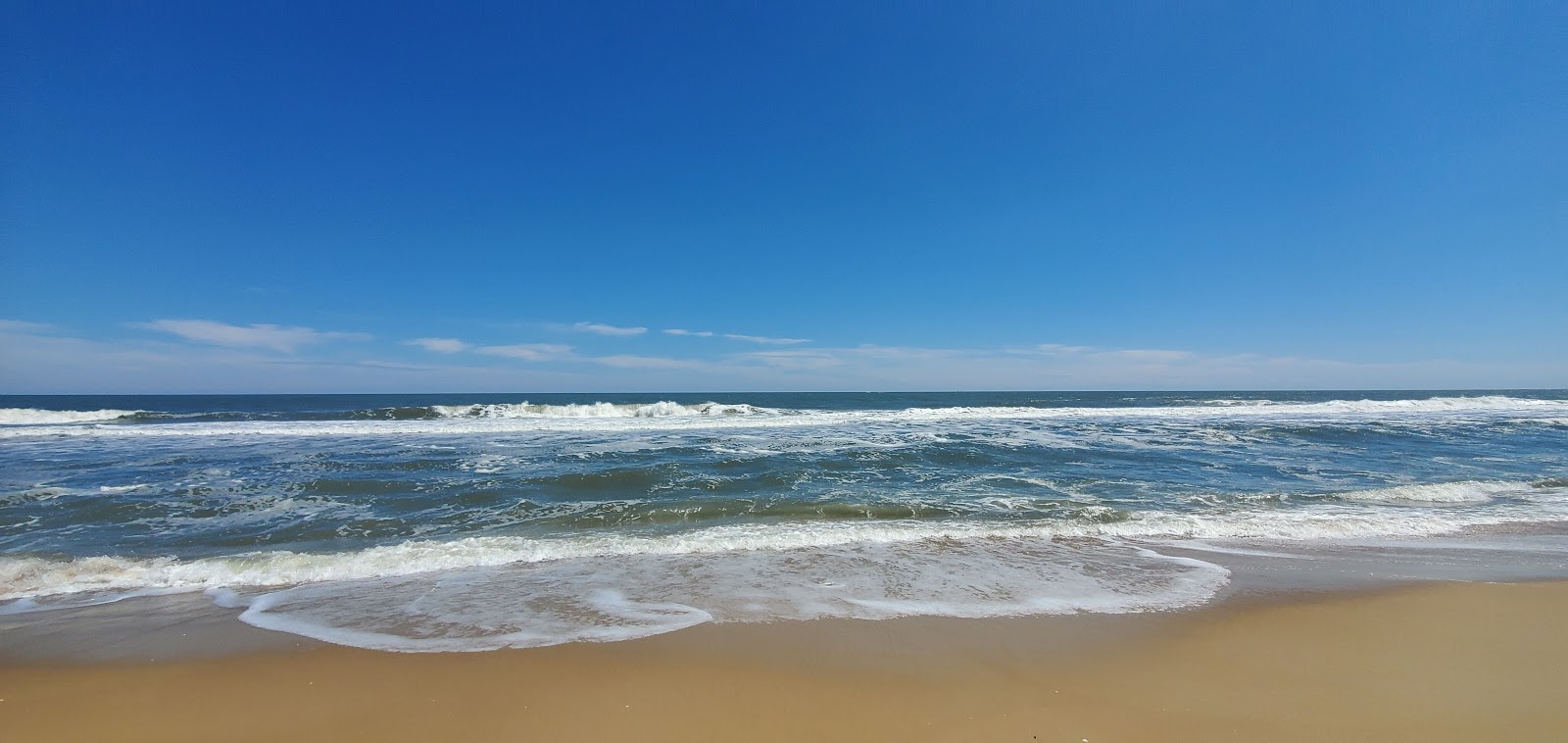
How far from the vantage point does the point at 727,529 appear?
7891mm

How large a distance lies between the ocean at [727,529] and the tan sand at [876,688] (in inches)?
19.1

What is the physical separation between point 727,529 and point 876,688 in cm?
451

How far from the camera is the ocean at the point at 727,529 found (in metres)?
5.22

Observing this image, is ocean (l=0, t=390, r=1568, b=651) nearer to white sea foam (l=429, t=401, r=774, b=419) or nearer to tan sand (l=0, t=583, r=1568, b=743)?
tan sand (l=0, t=583, r=1568, b=743)

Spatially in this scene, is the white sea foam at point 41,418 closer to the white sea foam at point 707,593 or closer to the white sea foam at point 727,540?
Answer: the white sea foam at point 727,540

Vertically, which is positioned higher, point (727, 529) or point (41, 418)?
point (41, 418)

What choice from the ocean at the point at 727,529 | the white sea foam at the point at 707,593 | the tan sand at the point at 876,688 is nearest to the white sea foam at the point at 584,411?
the ocean at the point at 727,529

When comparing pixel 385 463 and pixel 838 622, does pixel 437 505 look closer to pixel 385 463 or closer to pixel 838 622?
pixel 385 463

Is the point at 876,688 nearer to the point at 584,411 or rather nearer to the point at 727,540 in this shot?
the point at 727,540

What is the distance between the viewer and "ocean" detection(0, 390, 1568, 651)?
5219 mm

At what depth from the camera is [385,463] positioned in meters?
13.7

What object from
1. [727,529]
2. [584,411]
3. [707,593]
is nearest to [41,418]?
[584,411]

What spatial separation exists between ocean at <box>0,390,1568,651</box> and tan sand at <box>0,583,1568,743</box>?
19.1 inches

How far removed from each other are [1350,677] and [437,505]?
10.8m
